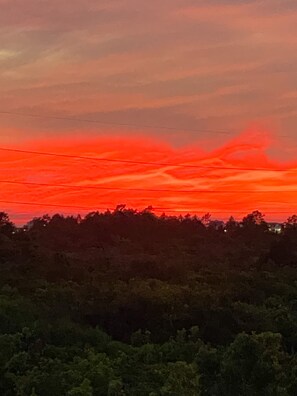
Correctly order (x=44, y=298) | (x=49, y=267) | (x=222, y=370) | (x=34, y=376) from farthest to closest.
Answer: (x=49, y=267)
(x=44, y=298)
(x=34, y=376)
(x=222, y=370)

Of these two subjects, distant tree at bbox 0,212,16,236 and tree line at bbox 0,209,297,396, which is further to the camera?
distant tree at bbox 0,212,16,236

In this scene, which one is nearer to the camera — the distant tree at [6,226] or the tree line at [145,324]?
the tree line at [145,324]

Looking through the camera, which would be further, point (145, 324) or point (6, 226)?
point (6, 226)

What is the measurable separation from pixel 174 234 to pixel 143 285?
4605 cm

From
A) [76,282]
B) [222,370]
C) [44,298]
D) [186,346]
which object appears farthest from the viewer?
[76,282]

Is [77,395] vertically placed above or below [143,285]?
below

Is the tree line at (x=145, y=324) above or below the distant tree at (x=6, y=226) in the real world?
below

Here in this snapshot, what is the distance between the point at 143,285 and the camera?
28.3 meters

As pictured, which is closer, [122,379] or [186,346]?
[122,379]

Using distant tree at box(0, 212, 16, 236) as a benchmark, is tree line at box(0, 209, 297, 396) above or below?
below

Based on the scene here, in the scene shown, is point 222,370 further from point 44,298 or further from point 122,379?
point 44,298

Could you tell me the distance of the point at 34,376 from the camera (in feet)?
48.5

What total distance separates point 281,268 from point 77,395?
2887 cm

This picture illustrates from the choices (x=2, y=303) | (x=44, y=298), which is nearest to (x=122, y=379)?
(x=2, y=303)
